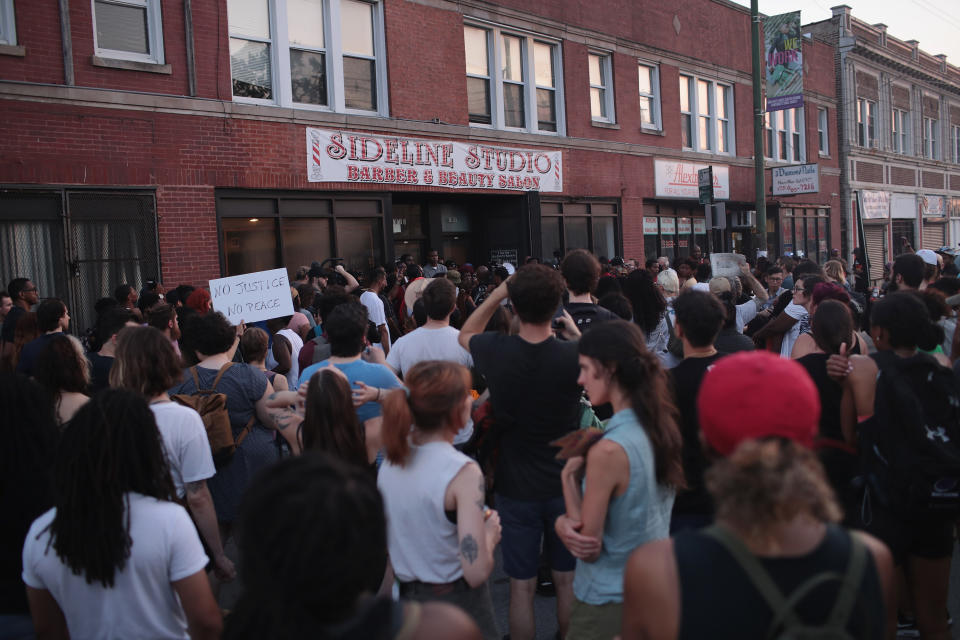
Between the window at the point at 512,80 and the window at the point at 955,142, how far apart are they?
103ft

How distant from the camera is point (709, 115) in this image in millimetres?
21641

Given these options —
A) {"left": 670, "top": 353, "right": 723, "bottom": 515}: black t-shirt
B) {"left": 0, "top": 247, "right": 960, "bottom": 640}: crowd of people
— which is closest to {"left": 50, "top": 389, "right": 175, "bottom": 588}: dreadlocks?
{"left": 0, "top": 247, "right": 960, "bottom": 640}: crowd of people

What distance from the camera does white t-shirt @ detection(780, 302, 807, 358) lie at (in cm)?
643

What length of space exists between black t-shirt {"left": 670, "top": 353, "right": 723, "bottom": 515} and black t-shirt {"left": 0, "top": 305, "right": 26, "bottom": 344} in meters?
6.07

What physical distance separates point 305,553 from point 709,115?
22.3 meters

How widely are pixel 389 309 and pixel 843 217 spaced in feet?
81.4

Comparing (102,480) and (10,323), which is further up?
(10,323)

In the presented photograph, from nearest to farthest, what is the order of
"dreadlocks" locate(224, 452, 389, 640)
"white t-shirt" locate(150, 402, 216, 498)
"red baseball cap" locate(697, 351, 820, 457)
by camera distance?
"dreadlocks" locate(224, 452, 389, 640) → "red baseball cap" locate(697, 351, 820, 457) → "white t-shirt" locate(150, 402, 216, 498)

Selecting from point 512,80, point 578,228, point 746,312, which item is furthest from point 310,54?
point 746,312

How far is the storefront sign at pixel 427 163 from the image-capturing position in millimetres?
12602

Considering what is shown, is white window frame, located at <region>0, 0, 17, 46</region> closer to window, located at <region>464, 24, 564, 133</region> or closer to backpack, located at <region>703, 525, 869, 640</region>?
window, located at <region>464, 24, 564, 133</region>

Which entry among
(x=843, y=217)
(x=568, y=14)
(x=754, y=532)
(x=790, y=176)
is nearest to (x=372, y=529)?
(x=754, y=532)

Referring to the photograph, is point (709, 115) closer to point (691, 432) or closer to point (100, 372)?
point (100, 372)

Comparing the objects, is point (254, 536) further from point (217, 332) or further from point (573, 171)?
point (573, 171)
